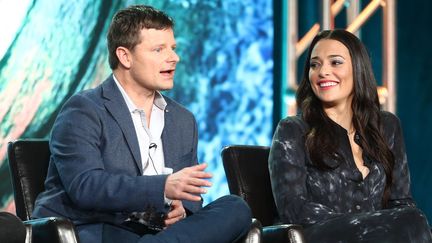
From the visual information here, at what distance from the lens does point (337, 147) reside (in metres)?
3.51

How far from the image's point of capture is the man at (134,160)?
282 centimetres

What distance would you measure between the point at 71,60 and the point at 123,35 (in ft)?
4.27

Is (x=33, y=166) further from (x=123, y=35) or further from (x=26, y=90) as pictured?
(x=26, y=90)

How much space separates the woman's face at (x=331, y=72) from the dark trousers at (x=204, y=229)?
801 millimetres

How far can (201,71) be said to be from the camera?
493 centimetres

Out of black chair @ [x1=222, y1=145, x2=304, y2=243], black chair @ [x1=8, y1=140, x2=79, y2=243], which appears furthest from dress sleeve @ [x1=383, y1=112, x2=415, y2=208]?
black chair @ [x1=8, y1=140, x2=79, y2=243]

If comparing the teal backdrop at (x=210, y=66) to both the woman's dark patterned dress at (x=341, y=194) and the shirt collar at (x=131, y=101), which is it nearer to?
the shirt collar at (x=131, y=101)

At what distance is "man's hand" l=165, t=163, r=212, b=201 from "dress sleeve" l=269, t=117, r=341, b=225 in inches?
24.3

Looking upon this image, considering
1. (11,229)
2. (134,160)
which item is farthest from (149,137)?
(11,229)

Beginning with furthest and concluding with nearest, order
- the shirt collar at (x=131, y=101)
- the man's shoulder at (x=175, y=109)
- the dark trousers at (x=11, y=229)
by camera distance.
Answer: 1. the man's shoulder at (x=175, y=109)
2. the shirt collar at (x=131, y=101)
3. the dark trousers at (x=11, y=229)

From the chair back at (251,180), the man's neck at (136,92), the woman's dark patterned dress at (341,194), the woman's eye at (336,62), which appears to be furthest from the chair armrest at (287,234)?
the woman's eye at (336,62)

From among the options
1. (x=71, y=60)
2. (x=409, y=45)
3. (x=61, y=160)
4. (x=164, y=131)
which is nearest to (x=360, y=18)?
(x=409, y=45)

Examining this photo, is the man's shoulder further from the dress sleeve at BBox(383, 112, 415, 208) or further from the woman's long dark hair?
the dress sleeve at BBox(383, 112, 415, 208)

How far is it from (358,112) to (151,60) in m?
0.91
